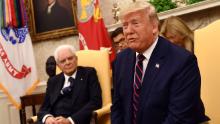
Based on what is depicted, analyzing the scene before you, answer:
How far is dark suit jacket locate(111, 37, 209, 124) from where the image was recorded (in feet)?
6.53

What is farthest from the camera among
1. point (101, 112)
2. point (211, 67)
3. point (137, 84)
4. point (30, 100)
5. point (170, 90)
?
point (30, 100)

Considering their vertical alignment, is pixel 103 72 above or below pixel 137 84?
below

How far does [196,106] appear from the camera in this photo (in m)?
2.01

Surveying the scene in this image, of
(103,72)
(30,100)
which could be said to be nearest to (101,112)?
(103,72)

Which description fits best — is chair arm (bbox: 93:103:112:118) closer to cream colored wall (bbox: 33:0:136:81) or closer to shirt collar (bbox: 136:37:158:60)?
shirt collar (bbox: 136:37:158:60)

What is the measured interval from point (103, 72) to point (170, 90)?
169 centimetres

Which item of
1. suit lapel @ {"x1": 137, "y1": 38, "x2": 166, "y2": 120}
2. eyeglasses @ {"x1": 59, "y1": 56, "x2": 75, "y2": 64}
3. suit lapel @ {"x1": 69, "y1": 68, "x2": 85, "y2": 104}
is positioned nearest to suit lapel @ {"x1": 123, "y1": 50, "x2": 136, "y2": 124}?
suit lapel @ {"x1": 137, "y1": 38, "x2": 166, "y2": 120}

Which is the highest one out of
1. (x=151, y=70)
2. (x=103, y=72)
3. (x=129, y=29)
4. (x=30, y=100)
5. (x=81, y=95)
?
(x=129, y=29)

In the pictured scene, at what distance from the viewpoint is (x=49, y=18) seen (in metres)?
5.53

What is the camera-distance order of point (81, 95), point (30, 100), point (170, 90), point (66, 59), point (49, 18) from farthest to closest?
A: 1. point (49, 18)
2. point (30, 100)
3. point (66, 59)
4. point (81, 95)
5. point (170, 90)

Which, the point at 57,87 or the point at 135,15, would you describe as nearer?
the point at 135,15

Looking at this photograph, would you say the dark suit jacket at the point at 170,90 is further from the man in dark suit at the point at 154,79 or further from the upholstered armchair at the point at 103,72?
the upholstered armchair at the point at 103,72

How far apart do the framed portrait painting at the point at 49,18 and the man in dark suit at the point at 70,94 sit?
1751mm

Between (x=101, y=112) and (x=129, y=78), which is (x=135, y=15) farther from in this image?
(x=101, y=112)
